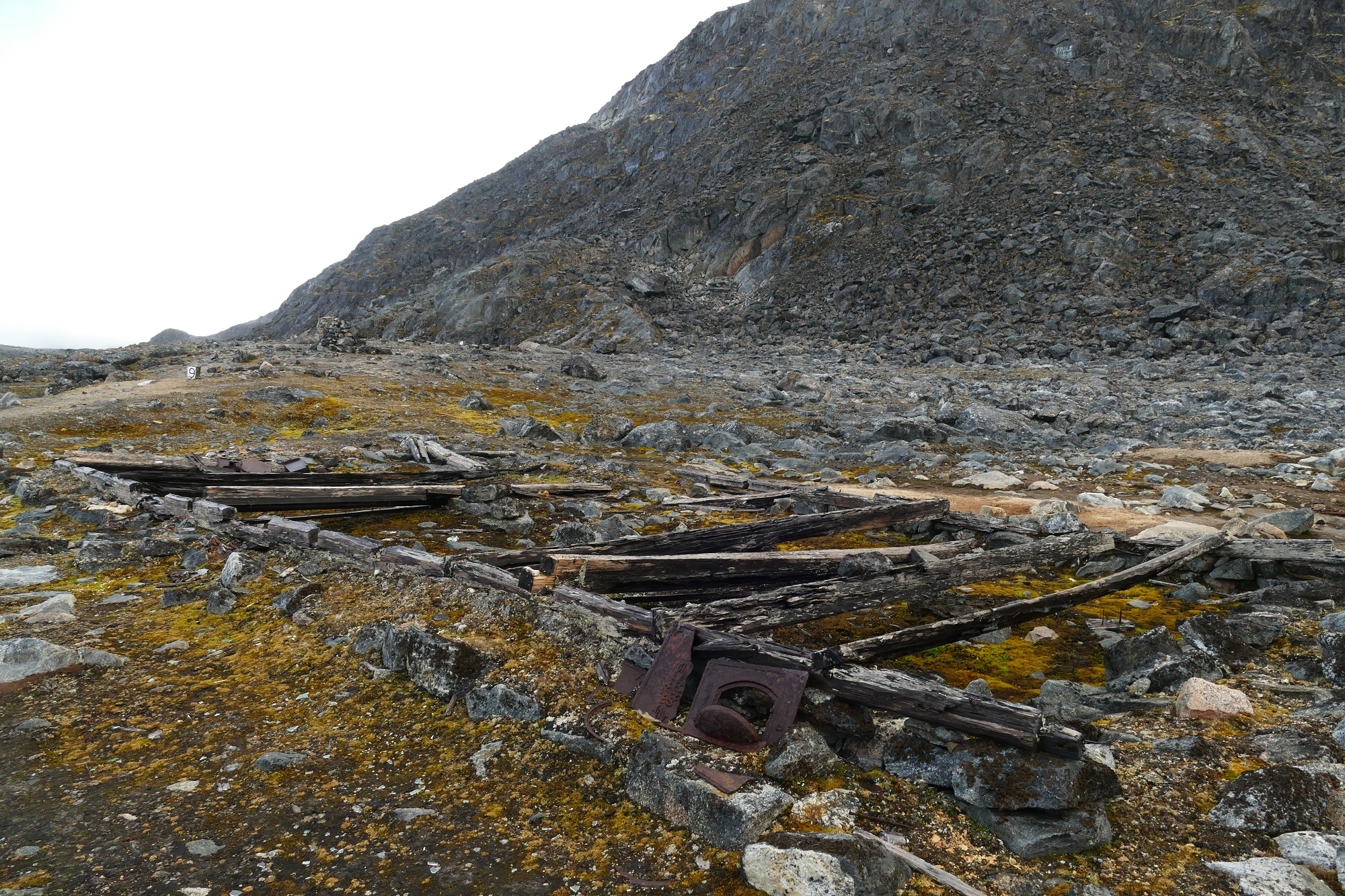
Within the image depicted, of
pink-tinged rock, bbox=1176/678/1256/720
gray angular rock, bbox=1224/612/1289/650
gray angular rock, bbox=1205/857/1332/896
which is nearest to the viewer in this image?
gray angular rock, bbox=1205/857/1332/896

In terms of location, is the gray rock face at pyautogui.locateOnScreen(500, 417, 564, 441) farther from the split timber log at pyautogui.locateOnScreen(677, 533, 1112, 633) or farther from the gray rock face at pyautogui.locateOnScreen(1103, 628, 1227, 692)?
the gray rock face at pyautogui.locateOnScreen(1103, 628, 1227, 692)

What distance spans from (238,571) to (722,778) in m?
4.73

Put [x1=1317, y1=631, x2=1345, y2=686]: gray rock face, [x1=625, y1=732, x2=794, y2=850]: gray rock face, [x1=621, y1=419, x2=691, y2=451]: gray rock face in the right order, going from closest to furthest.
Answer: [x1=625, y1=732, x2=794, y2=850]: gray rock face, [x1=1317, y1=631, x2=1345, y2=686]: gray rock face, [x1=621, y1=419, x2=691, y2=451]: gray rock face

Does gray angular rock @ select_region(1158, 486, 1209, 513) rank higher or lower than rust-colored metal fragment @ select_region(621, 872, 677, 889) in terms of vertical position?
lower

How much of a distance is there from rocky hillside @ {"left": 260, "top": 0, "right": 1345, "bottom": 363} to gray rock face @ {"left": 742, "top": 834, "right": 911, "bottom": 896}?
29322 mm

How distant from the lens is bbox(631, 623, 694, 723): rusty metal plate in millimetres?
3549

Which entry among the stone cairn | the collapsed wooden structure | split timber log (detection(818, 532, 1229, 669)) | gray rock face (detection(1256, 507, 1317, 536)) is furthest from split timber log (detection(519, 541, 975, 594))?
the stone cairn

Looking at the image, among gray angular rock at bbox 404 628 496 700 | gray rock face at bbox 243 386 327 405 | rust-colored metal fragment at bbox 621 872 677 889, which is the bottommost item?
rust-colored metal fragment at bbox 621 872 677 889

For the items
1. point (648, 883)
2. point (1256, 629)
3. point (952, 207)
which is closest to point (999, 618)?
point (1256, 629)

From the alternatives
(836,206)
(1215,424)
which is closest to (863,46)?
(836,206)

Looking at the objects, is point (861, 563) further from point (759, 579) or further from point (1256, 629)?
point (1256, 629)


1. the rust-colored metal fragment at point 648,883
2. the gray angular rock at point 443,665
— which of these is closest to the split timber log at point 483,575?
the gray angular rock at point 443,665

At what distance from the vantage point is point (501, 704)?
3.78 m

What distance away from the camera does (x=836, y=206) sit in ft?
150
